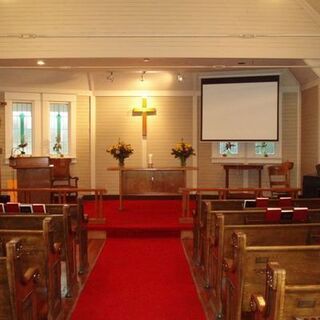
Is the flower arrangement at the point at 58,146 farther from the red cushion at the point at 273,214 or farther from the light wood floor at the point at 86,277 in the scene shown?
the red cushion at the point at 273,214

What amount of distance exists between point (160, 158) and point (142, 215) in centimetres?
294

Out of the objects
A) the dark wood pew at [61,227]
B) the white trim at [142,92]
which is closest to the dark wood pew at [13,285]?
the dark wood pew at [61,227]

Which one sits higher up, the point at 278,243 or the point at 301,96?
the point at 301,96

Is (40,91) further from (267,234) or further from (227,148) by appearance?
(267,234)

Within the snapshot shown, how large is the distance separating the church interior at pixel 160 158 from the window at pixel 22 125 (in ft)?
0.15

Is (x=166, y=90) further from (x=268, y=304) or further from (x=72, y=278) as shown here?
(x=268, y=304)

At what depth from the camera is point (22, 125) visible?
407 inches

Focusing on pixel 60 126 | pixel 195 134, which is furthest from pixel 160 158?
pixel 60 126

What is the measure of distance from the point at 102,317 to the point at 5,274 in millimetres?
1485

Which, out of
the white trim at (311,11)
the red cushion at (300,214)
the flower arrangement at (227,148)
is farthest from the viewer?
the flower arrangement at (227,148)

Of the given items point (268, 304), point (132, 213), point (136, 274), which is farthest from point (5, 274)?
point (132, 213)

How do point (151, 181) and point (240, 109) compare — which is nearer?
point (151, 181)

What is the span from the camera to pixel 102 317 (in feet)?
12.0

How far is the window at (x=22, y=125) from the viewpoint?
403 inches
